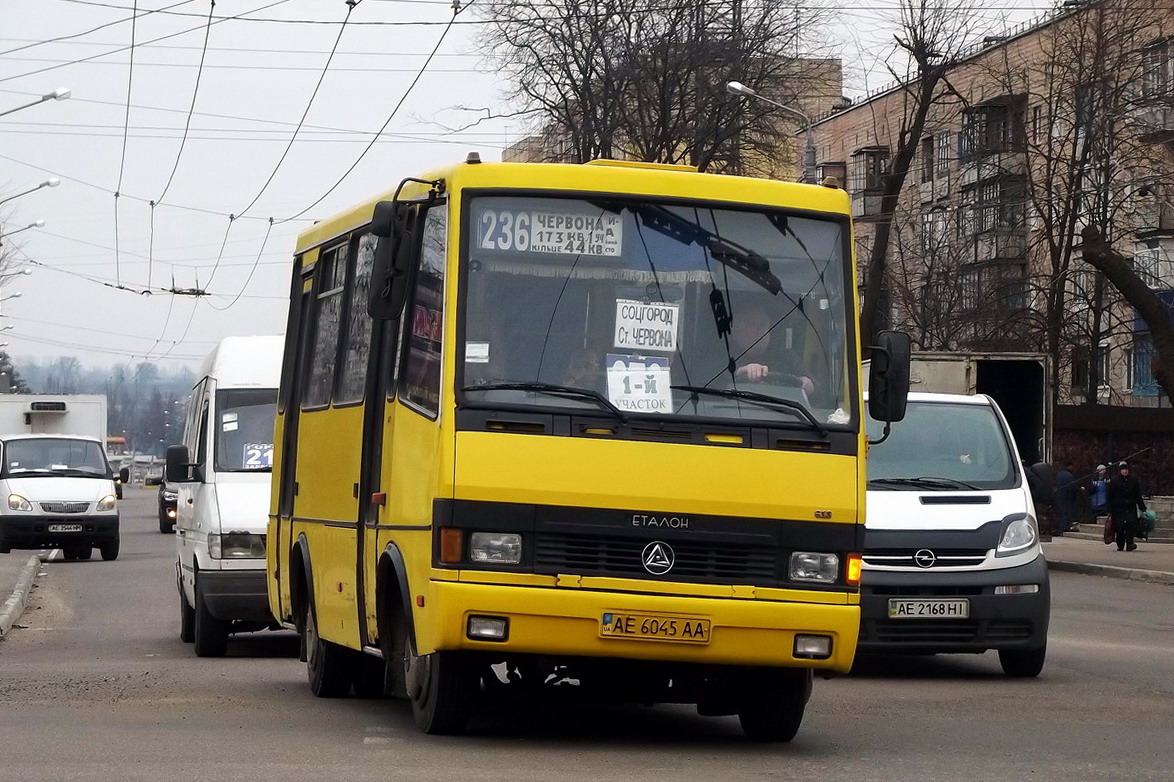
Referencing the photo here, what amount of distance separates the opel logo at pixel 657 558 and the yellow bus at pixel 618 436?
0.5 inches

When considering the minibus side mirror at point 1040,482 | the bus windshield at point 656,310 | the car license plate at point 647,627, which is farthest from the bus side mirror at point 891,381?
the minibus side mirror at point 1040,482

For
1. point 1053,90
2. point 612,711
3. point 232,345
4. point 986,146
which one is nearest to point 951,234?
point 986,146

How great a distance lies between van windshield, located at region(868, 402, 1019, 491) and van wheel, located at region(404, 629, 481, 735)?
5.25 metres

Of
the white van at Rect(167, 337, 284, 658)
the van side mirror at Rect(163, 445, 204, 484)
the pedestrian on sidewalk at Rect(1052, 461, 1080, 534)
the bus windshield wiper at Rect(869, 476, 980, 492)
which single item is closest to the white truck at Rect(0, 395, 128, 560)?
the white van at Rect(167, 337, 284, 658)

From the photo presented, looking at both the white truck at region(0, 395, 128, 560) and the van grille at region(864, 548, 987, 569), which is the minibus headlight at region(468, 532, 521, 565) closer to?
the van grille at region(864, 548, 987, 569)

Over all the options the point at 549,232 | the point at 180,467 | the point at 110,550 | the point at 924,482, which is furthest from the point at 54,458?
the point at 549,232

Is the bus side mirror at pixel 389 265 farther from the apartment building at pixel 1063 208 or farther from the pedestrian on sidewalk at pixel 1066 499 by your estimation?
the pedestrian on sidewalk at pixel 1066 499

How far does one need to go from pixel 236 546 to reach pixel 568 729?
16.6 ft

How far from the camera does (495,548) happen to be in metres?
8.96

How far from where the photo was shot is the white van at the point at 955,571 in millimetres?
13359

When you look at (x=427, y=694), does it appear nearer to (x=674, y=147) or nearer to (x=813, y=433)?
(x=813, y=433)

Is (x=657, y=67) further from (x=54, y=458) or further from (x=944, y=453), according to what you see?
(x=944, y=453)

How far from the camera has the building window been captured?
59.8m

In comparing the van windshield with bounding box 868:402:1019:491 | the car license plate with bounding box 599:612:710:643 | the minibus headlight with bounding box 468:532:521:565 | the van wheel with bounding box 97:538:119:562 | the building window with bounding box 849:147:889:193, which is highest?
the building window with bounding box 849:147:889:193
